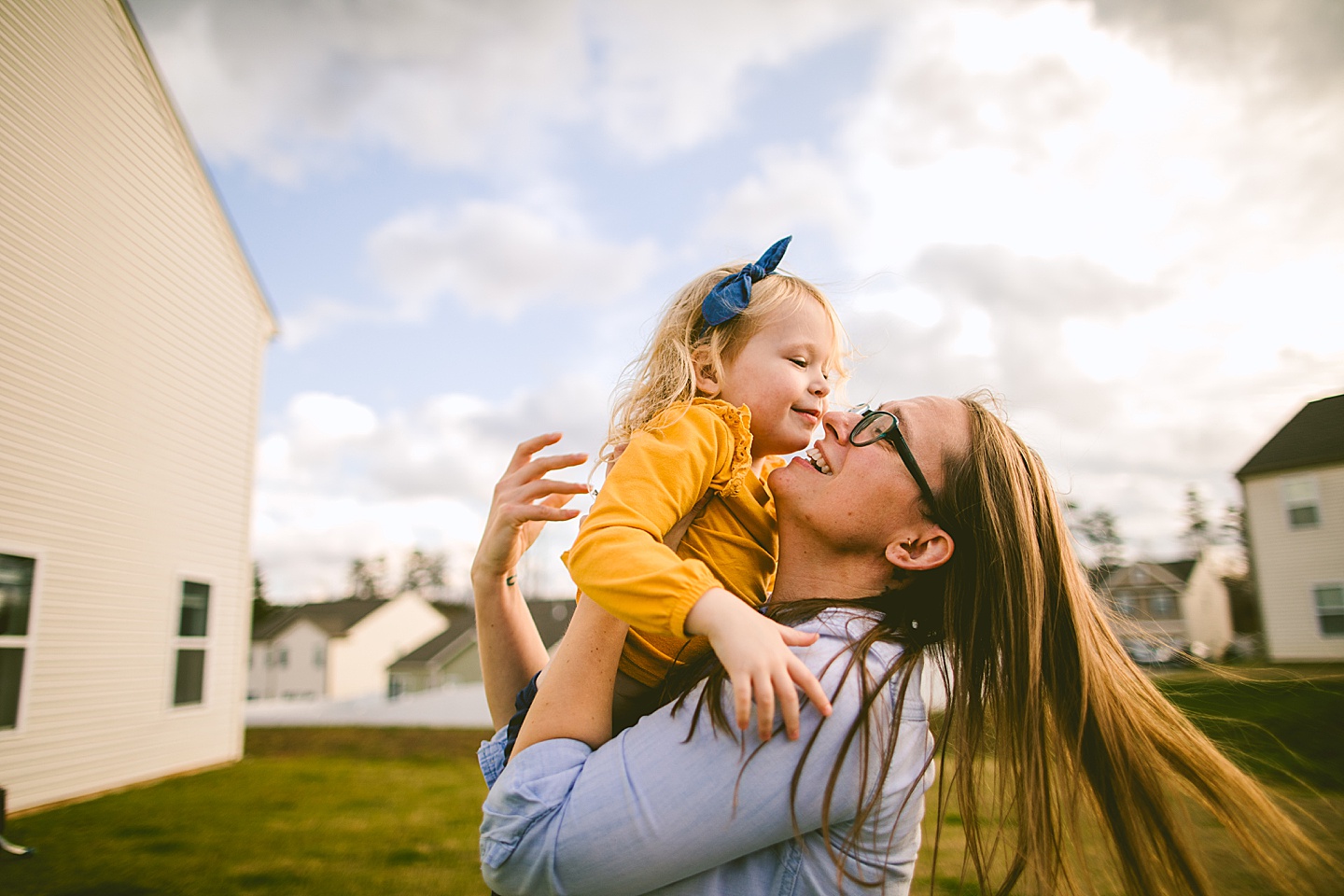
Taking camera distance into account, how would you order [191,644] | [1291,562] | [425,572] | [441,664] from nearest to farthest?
1. [191,644]
2. [1291,562]
3. [441,664]
4. [425,572]

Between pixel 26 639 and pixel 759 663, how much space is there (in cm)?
1128

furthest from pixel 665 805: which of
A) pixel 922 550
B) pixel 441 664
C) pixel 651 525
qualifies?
pixel 441 664

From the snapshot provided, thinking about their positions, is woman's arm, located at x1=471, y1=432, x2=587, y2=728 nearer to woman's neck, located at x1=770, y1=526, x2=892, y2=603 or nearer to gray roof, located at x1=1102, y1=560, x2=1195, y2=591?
woman's neck, located at x1=770, y1=526, x2=892, y2=603

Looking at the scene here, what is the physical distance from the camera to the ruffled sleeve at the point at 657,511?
5.01 feet

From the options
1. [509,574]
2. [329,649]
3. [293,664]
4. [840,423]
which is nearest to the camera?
[840,423]

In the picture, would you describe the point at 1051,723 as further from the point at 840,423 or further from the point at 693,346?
the point at 693,346

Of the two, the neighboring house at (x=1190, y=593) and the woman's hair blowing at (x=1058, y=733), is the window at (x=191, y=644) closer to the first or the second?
the woman's hair blowing at (x=1058, y=733)

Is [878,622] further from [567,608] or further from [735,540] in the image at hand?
[567,608]

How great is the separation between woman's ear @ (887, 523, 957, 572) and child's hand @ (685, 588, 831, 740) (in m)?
0.53

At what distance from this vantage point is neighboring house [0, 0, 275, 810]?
30.2 ft

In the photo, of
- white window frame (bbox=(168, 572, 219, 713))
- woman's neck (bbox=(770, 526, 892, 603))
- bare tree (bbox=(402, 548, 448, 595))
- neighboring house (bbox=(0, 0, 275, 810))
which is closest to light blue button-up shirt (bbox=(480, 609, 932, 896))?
woman's neck (bbox=(770, 526, 892, 603))

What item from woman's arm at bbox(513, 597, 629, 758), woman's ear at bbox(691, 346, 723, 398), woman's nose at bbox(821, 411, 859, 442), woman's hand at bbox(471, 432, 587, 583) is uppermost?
woman's ear at bbox(691, 346, 723, 398)

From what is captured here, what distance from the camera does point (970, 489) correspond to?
75.6 inches

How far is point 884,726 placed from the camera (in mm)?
1528
